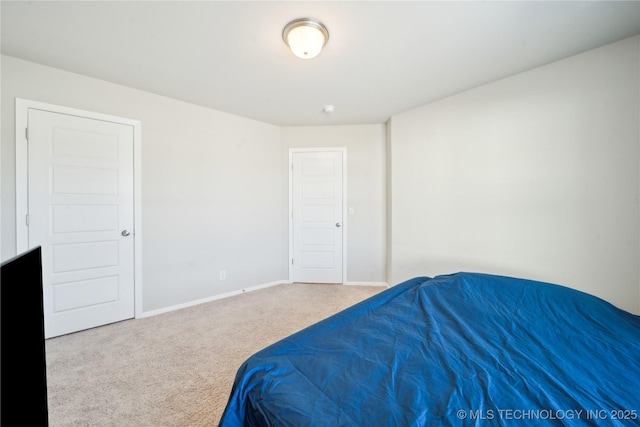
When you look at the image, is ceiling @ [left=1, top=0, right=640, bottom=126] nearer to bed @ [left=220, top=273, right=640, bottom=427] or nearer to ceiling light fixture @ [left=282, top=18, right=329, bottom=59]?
ceiling light fixture @ [left=282, top=18, right=329, bottom=59]

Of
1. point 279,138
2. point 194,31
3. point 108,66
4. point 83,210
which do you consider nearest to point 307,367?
point 194,31

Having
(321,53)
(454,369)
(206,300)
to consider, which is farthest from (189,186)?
(454,369)

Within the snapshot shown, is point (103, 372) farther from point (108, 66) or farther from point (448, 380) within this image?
point (108, 66)

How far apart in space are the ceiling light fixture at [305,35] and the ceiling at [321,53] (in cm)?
4

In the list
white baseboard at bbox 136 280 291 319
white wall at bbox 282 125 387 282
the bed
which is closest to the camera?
the bed

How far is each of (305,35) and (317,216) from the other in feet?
8.19

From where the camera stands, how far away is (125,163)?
257 centimetres

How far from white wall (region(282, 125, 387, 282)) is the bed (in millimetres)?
2311

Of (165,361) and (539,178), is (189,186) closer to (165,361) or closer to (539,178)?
(165,361)

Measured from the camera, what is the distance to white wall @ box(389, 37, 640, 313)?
1743 millimetres

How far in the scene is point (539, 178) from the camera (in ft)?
6.93

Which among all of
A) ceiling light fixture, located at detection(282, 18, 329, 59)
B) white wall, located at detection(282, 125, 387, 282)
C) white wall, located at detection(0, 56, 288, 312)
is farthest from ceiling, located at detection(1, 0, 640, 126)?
white wall, located at detection(282, 125, 387, 282)

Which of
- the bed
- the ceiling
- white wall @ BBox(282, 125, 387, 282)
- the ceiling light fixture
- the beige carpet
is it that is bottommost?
the beige carpet

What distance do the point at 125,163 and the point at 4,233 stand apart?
1047mm
